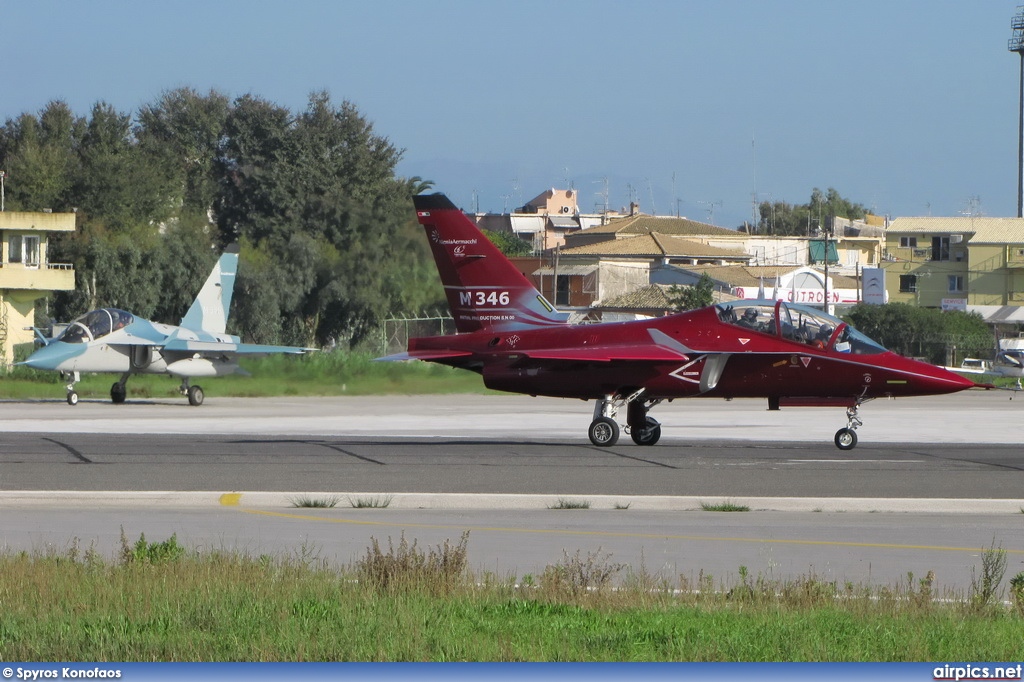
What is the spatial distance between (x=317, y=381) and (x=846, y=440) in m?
19.5

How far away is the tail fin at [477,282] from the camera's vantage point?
21.1 m

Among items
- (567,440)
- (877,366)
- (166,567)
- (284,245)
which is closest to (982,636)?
(166,567)

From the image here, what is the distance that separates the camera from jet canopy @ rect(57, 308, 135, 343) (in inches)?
1281

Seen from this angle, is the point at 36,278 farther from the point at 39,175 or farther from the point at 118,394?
the point at 39,175

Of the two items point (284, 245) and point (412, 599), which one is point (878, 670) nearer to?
point (412, 599)

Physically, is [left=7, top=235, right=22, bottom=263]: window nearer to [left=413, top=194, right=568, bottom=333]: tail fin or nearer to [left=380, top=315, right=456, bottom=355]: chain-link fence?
[left=380, top=315, right=456, bottom=355]: chain-link fence

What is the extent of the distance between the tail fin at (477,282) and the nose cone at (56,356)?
1462 centimetres

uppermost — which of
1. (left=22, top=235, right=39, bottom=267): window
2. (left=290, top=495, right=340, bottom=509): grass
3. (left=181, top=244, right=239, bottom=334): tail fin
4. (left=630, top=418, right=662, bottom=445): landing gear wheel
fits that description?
(left=22, top=235, right=39, bottom=267): window

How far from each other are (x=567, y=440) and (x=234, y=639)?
50.7 feet

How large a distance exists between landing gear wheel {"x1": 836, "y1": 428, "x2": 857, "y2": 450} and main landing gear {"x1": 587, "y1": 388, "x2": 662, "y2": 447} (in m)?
2.90

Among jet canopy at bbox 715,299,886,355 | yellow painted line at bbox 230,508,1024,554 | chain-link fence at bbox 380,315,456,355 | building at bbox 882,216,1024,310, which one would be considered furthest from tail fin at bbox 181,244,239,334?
building at bbox 882,216,1024,310

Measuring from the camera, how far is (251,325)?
151ft

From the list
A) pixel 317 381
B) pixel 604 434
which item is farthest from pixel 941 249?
pixel 604 434

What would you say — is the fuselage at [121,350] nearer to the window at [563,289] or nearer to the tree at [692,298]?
the tree at [692,298]
